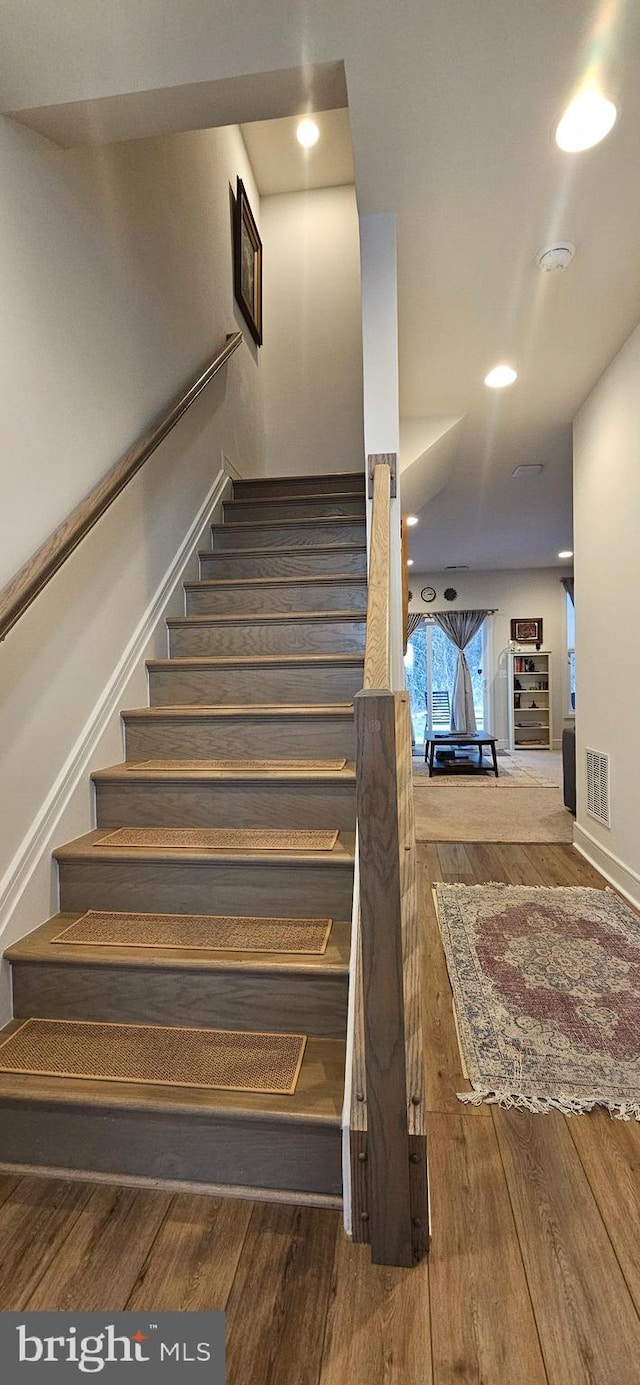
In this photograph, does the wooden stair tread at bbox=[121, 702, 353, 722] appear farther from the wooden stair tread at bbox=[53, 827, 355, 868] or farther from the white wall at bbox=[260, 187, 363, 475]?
the white wall at bbox=[260, 187, 363, 475]

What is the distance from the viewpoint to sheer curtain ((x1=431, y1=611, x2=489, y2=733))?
9219mm

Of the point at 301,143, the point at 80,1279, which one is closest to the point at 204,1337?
the point at 80,1279

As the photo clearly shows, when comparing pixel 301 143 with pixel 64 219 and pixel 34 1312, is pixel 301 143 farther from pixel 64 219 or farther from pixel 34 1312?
pixel 34 1312

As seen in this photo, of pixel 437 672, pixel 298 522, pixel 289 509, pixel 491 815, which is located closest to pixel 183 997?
pixel 298 522

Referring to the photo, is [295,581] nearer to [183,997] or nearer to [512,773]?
[183,997]

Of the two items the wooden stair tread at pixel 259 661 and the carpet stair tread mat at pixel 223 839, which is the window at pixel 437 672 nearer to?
the wooden stair tread at pixel 259 661

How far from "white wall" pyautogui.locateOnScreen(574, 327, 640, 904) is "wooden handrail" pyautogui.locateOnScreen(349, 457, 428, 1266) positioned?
2156mm

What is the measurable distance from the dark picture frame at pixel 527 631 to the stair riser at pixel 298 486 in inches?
243

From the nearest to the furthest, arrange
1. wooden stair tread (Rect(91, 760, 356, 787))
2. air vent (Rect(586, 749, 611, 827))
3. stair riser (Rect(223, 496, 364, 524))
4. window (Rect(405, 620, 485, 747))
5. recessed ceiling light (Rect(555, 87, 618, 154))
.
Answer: recessed ceiling light (Rect(555, 87, 618, 154))
wooden stair tread (Rect(91, 760, 356, 787))
air vent (Rect(586, 749, 611, 827))
stair riser (Rect(223, 496, 364, 524))
window (Rect(405, 620, 485, 747))

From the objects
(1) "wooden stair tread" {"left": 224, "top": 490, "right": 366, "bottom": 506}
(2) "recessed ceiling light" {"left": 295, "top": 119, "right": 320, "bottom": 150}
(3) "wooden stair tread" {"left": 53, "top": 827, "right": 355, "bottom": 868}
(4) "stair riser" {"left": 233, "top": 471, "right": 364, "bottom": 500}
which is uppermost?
(2) "recessed ceiling light" {"left": 295, "top": 119, "right": 320, "bottom": 150}

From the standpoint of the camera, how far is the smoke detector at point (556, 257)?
232 centimetres

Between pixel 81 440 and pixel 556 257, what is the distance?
1.85 metres

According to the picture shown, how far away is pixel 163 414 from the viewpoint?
8.65ft

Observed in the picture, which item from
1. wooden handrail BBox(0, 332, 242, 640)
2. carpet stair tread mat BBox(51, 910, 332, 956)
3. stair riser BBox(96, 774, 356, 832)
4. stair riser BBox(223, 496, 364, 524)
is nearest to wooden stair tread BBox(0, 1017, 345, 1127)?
carpet stair tread mat BBox(51, 910, 332, 956)
